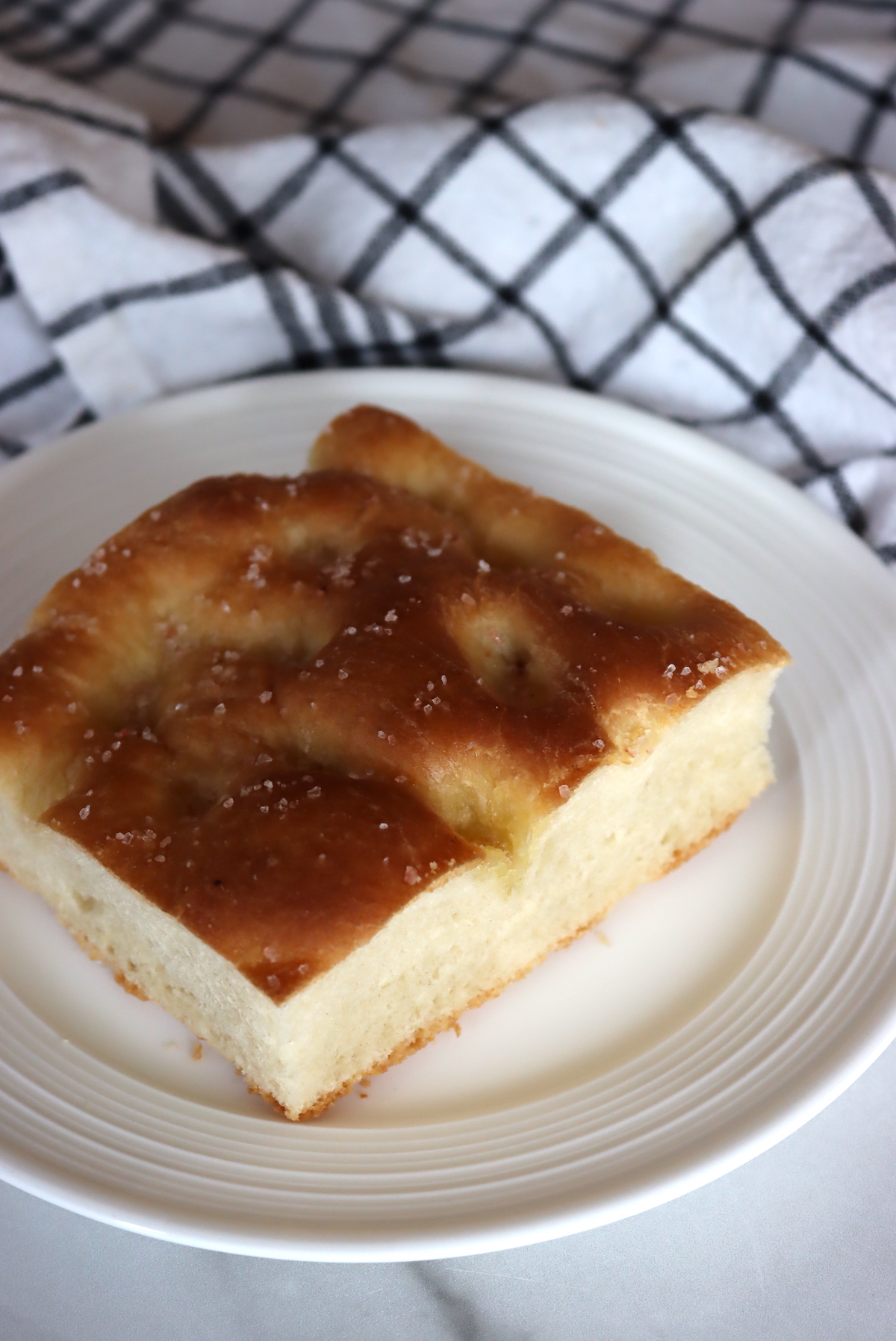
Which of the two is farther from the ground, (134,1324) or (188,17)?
(188,17)

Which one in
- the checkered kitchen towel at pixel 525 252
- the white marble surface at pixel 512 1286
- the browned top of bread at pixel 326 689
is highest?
the checkered kitchen towel at pixel 525 252

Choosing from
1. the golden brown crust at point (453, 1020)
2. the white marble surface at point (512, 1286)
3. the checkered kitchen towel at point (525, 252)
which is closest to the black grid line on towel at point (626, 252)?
the checkered kitchen towel at point (525, 252)

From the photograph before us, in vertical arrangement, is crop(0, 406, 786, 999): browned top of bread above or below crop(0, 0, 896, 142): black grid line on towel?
below

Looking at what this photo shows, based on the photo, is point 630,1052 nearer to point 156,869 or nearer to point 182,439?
point 156,869

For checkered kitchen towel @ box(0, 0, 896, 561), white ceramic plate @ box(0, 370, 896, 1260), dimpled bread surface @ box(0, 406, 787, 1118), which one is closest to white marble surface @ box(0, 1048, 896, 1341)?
white ceramic plate @ box(0, 370, 896, 1260)

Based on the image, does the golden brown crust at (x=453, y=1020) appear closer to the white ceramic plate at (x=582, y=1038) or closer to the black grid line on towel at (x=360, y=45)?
the white ceramic plate at (x=582, y=1038)

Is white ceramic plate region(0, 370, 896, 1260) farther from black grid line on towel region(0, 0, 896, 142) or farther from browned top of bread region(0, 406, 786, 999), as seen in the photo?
black grid line on towel region(0, 0, 896, 142)

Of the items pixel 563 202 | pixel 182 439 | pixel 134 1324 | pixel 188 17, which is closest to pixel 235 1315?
pixel 134 1324
